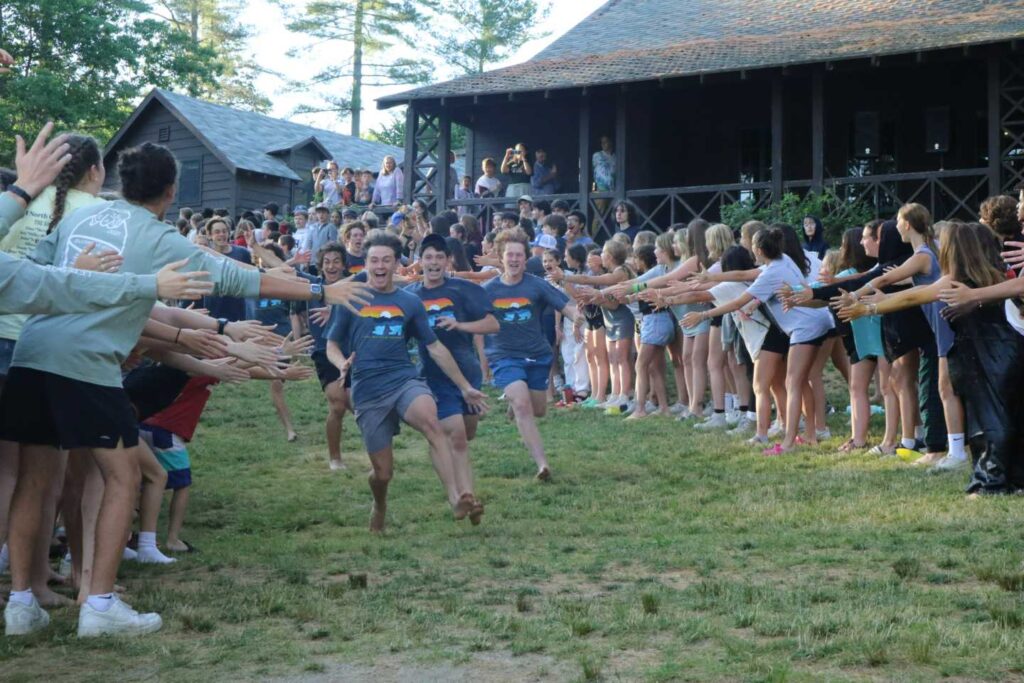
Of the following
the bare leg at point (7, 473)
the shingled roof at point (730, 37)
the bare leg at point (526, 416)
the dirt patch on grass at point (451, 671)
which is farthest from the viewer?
the shingled roof at point (730, 37)

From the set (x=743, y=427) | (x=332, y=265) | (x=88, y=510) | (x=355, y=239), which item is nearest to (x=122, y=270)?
(x=88, y=510)

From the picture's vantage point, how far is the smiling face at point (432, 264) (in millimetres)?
9578

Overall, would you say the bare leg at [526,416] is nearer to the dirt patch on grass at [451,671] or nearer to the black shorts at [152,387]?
the black shorts at [152,387]

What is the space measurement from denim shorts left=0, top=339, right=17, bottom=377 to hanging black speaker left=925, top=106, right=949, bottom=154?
800 inches

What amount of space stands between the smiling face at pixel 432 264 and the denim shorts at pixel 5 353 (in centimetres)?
377

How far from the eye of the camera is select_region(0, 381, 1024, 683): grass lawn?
5082 mm

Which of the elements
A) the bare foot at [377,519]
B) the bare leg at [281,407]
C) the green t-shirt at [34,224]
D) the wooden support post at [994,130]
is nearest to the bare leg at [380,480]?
the bare foot at [377,519]

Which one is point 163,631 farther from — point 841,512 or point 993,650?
point 841,512

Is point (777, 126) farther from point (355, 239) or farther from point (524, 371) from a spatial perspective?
point (524, 371)

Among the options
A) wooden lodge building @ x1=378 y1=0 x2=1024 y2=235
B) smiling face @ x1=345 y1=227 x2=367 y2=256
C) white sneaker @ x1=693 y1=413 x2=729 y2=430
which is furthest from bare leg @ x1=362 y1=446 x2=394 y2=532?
wooden lodge building @ x1=378 y1=0 x2=1024 y2=235

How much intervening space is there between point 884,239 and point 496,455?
403 cm

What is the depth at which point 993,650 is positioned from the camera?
4980 mm

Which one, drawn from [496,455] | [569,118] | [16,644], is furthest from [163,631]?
[569,118]

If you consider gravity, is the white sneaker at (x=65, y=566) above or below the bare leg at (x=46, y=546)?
Result: below
